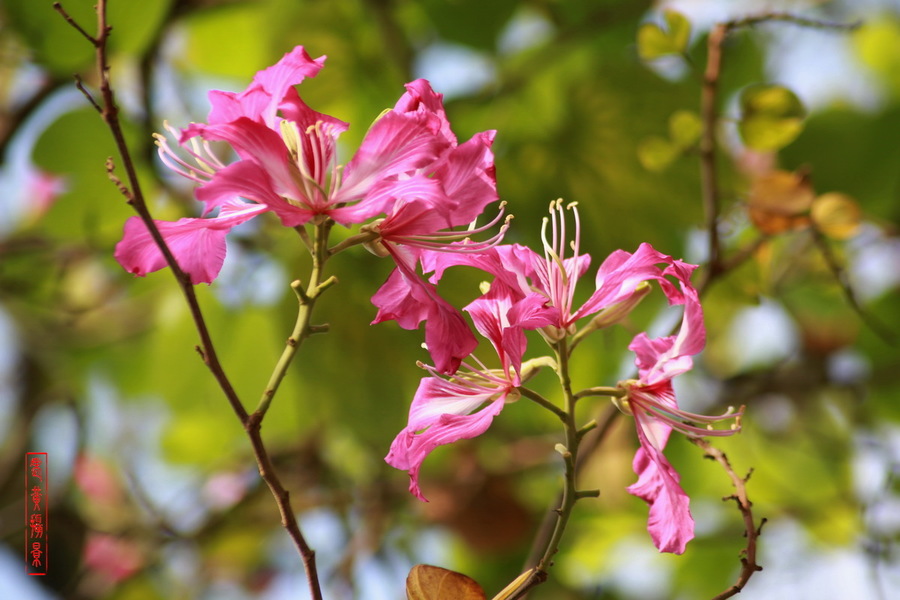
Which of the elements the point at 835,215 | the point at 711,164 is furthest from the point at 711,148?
the point at 835,215

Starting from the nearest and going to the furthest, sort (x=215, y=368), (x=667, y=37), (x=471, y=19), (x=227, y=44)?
(x=215, y=368) < (x=667, y=37) < (x=471, y=19) < (x=227, y=44)

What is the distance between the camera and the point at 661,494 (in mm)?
308

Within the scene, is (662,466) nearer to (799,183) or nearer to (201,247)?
(201,247)

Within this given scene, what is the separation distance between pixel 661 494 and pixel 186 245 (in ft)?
0.64

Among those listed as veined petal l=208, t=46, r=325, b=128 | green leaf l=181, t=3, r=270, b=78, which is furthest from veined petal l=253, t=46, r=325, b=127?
green leaf l=181, t=3, r=270, b=78

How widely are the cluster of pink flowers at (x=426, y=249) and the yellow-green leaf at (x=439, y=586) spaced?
31mm

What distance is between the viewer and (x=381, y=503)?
895 mm

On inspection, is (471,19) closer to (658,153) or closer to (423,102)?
(658,153)

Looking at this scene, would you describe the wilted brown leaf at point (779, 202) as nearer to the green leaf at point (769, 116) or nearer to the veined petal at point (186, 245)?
the green leaf at point (769, 116)

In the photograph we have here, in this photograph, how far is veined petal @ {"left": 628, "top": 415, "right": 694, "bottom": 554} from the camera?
11.7 inches

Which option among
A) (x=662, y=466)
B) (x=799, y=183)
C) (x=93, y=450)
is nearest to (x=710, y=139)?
(x=799, y=183)

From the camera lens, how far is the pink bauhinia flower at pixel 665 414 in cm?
30

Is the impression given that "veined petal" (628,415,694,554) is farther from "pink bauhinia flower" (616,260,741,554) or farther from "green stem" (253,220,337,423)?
"green stem" (253,220,337,423)

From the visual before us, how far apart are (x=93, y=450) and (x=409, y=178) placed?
102cm
